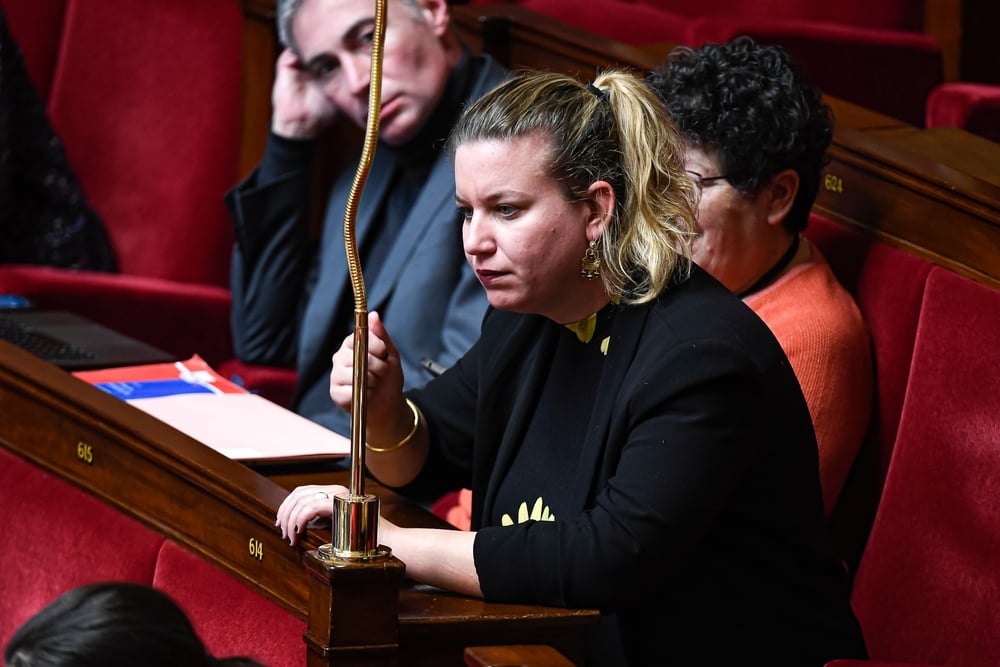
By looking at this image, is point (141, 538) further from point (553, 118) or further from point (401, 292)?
point (401, 292)

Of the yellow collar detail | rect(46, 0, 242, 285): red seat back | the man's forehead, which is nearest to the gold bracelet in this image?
the yellow collar detail

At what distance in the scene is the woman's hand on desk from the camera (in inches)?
31.9

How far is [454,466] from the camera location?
40.7 inches

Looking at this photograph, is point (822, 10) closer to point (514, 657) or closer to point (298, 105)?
point (298, 105)

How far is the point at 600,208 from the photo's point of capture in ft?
2.93

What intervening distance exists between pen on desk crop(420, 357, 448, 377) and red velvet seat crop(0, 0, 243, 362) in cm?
70

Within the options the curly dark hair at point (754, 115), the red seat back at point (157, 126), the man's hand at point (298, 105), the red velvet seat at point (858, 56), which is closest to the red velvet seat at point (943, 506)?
the curly dark hair at point (754, 115)

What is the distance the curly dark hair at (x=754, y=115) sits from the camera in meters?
1.11

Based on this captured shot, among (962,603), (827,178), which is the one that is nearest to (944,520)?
(962,603)

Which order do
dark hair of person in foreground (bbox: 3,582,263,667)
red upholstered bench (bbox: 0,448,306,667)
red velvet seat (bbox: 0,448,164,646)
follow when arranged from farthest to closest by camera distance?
red velvet seat (bbox: 0,448,164,646) < red upholstered bench (bbox: 0,448,306,667) < dark hair of person in foreground (bbox: 3,582,263,667)

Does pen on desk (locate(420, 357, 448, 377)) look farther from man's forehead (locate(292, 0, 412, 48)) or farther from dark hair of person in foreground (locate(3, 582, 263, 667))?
dark hair of person in foreground (locate(3, 582, 263, 667))

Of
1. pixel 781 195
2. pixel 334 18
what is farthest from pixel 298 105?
pixel 781 195

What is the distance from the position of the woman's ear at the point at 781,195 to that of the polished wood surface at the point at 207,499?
1.20ft

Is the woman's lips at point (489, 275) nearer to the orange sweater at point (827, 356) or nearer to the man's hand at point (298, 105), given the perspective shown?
the orange sweater at point (827, 356)
